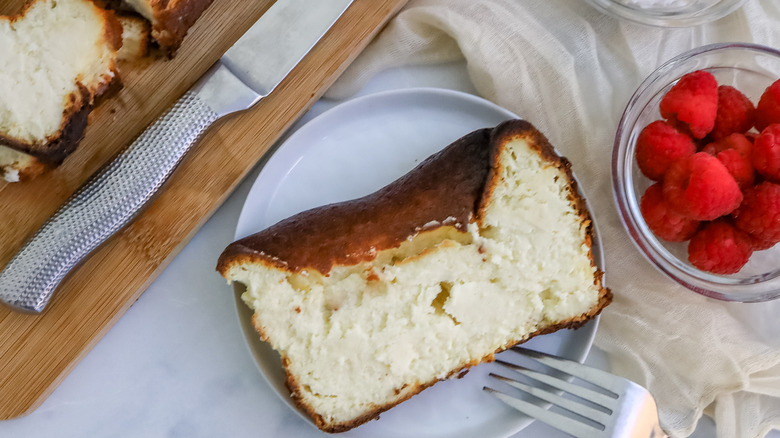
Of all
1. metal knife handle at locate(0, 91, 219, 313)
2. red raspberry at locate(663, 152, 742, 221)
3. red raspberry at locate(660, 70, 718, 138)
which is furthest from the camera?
metal knife handle at locate(0, 91, 219, 313)

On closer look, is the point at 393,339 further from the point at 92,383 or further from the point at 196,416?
the point at 92,383

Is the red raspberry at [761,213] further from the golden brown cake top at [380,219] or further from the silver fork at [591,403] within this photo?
the golden brown cake top at [380,219]

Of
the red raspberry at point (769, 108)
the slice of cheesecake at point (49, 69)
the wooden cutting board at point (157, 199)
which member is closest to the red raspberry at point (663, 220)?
the red raspberry at point (769, 108)

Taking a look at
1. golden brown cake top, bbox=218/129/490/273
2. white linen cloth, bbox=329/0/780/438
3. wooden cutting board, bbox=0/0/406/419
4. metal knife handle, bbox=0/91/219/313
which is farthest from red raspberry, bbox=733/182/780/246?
metal knife handle, bbox=0/91/219/313

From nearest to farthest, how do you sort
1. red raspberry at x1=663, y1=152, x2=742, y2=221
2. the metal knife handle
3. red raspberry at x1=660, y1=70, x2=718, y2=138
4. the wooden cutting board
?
red raspberry at x1=663, y1=152, x2=742, y2=221 < red raspberry at x1=660, y1=70, x2=718, y2=138 < the metal knife handle < the wooden cutting board

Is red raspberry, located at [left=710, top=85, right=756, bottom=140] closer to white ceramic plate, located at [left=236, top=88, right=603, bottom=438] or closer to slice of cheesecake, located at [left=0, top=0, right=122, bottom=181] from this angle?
white ceramic plate, located at [left=236, top=88, right=603, bottom=438]
